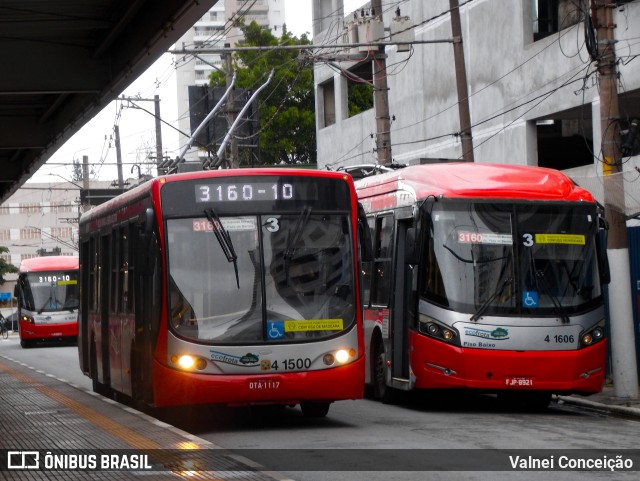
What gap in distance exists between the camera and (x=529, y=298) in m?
15.9

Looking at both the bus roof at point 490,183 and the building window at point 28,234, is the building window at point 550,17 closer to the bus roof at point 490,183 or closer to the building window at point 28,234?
the bus roof at point 490,183

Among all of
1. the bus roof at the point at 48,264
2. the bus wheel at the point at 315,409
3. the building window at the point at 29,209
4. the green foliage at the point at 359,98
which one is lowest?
the bus wheel at the point at 315,409

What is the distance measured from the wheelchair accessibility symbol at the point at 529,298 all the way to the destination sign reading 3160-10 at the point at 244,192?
3358mm

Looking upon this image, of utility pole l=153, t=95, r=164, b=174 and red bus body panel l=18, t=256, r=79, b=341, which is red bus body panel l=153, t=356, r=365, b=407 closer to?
utility pole l=153, t=95, r=164, b=174

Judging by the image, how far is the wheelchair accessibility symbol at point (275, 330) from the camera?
14.0 metres

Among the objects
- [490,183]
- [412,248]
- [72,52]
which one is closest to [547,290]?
[490,183]

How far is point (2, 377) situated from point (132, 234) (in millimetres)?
9343

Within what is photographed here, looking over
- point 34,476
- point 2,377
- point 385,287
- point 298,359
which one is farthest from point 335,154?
point 34,476

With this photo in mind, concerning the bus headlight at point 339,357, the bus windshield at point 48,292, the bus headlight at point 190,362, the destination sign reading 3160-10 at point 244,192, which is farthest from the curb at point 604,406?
the bus windshield at point 48,292

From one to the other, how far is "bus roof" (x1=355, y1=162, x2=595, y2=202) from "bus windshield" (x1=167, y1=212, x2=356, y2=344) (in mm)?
2390

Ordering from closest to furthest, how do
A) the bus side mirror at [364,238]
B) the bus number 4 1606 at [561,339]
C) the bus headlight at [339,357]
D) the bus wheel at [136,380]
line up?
the bus headlight at [339,357], the bus side mirror at [364,238], the bus wheel at [136,380], the bus number 4 1606 at [561,339]

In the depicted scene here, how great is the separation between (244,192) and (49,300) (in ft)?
102

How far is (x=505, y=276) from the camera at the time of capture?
16.0m

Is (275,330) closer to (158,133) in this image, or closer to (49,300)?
(49,300)
